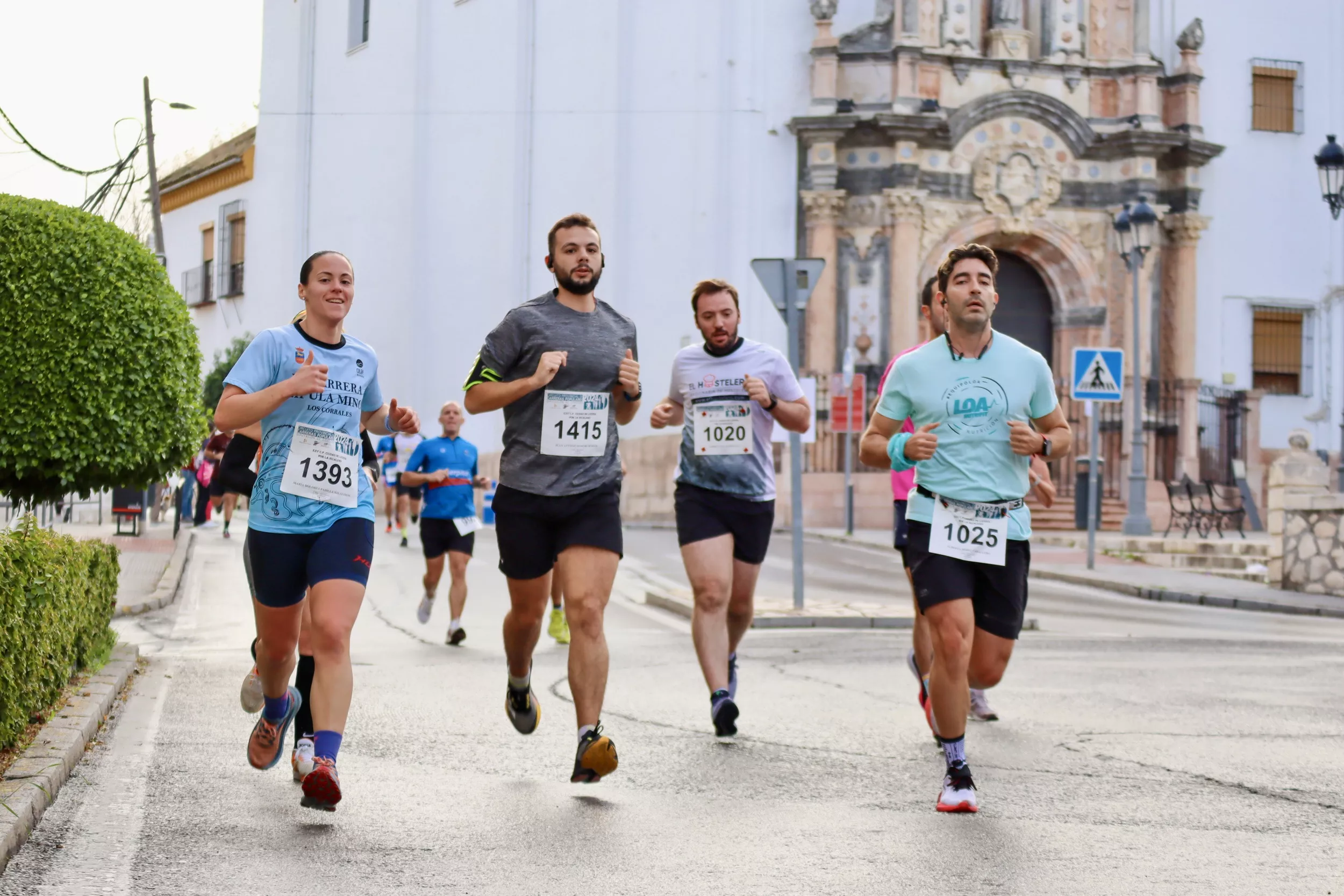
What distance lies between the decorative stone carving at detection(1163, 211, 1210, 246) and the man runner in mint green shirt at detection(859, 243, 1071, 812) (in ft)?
93.0

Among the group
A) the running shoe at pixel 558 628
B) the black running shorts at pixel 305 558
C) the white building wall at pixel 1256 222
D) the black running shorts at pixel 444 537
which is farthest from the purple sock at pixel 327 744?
the white building wall at pixel 1256 222

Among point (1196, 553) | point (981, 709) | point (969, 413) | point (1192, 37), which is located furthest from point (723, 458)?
point (1192, 37)

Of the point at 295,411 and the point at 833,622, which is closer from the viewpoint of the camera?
the point at 295,411

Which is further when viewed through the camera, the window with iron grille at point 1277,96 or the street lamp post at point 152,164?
the window with iron grille at point 1277,96

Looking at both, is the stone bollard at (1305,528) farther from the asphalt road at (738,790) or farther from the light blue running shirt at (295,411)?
the light blue running shirt at (295,411)

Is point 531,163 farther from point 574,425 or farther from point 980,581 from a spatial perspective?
point 980,581

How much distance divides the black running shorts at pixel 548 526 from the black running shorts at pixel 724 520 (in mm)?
1316

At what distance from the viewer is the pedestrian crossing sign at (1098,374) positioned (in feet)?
66.6

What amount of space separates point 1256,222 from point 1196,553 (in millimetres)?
A: 12410

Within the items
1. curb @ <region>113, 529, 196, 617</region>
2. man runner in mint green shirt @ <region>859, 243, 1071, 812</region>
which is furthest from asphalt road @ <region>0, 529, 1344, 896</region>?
curb @ <region>113, 529, 196, 617</region>

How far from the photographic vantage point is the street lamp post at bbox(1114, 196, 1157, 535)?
25109 mm

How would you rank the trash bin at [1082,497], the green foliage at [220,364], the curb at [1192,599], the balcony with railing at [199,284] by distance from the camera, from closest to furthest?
the curb at [1192,599] < the trash bin at [1082,497] < the green foliage at [220,364] < the balcony with railing at [199,284]

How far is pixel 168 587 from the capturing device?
54.1 ft

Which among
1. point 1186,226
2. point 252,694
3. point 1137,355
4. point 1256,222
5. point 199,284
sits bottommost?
point 252,694
